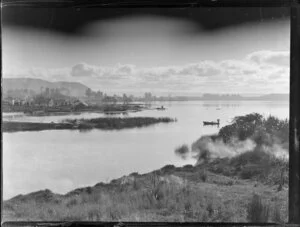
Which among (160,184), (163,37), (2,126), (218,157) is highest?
(163,37)

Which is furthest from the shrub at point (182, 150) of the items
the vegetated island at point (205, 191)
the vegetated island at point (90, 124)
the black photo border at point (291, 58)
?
the black photo border at point (291, 58)

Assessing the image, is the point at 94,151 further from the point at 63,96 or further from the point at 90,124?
the point at 63,96

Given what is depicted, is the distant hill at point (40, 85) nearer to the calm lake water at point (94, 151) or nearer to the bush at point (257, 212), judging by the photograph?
the calm lake water at point (94, 151)

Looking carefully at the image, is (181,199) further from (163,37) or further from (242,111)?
(163,37)

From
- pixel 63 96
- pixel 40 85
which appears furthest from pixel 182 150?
pixel 40 85

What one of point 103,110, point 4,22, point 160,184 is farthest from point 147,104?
point 4,22

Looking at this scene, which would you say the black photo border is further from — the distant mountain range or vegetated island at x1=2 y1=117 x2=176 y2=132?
vegetated island at x1=2 y1=117 x2=176 y2=132

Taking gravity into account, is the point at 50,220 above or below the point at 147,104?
below
